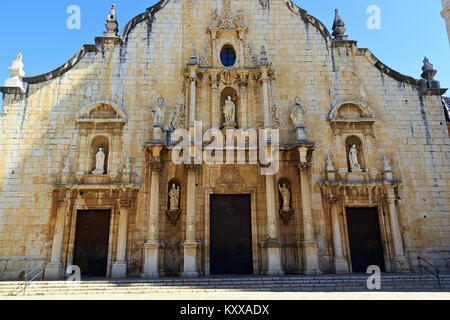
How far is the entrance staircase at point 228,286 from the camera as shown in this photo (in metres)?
10.5

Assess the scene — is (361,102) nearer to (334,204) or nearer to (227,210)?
(334,204)

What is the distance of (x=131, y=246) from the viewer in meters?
13.4

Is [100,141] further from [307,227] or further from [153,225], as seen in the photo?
[307,227]

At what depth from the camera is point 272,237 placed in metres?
13.3

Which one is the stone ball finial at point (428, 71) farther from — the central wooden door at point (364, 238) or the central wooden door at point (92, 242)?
the central wooden door at point (92, 242)

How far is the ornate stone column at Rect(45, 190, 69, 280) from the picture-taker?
12.8 m

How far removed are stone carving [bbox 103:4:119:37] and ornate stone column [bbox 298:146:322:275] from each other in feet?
32.7

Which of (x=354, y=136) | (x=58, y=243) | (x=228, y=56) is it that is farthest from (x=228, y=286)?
(x=228, y=56)

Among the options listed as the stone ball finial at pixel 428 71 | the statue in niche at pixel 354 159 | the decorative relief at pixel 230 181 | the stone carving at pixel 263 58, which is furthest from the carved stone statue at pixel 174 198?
the stone ball finial at pixel 428 71

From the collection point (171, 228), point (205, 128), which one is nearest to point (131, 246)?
point (171, 228)

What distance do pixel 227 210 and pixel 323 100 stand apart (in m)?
6.48

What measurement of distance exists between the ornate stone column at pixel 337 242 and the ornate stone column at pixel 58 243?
10.4 metres

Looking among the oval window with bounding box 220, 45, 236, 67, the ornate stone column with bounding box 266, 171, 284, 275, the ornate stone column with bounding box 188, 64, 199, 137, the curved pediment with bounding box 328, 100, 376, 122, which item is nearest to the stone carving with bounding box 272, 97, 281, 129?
the curved pediment with bounding box 328, 100, 376, 122

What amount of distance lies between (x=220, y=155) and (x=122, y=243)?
5.15 metres
